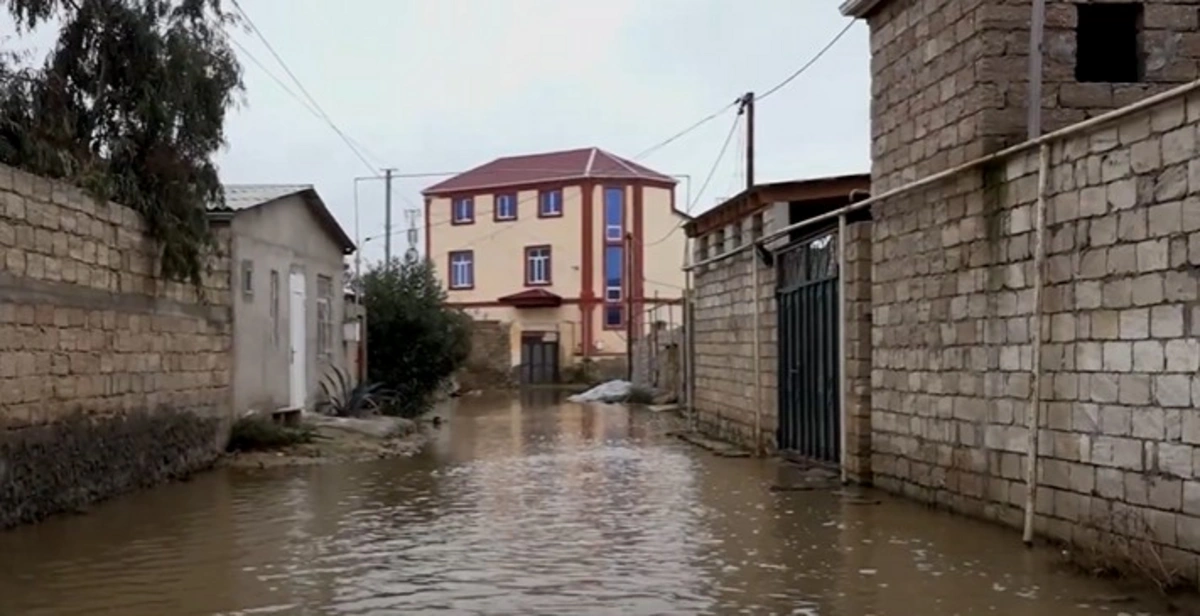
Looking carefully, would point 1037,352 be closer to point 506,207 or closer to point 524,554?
point 524,554

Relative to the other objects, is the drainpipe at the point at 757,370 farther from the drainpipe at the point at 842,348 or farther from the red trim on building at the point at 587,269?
the red trim on building at the point at 587,269

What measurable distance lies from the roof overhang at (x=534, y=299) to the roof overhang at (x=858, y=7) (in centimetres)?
3765

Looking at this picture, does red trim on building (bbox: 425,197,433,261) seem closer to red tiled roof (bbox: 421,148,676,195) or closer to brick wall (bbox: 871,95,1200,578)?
red tiled roof (bbox: 421,148,676,195)

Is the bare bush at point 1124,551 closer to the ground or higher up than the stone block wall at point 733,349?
closer to the ground

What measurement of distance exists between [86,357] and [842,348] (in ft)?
23.2

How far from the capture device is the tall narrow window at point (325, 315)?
20.4m

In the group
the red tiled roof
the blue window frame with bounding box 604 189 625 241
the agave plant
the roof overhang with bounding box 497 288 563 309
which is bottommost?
the agave plant

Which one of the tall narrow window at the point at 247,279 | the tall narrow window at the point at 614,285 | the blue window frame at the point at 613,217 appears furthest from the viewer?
the blue window frame at the point at 613,217

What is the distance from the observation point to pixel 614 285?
165ft

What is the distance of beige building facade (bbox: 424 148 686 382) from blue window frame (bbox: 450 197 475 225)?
327mm

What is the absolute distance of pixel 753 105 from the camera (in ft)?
88.0

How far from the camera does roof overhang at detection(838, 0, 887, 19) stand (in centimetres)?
1198

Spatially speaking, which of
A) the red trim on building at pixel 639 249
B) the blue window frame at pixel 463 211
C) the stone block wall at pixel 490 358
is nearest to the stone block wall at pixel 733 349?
the stone block wall at pixel 490 358

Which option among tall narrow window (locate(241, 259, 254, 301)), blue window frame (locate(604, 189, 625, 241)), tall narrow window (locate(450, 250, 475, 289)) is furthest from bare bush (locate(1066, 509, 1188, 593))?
tall narrow window (locate(450, 250, 475, 289))
